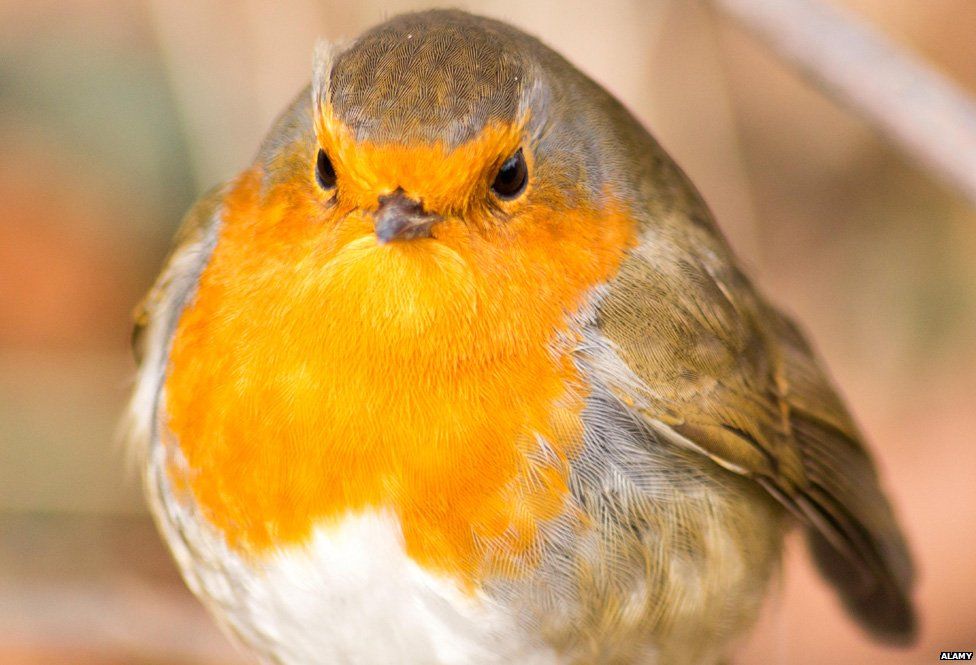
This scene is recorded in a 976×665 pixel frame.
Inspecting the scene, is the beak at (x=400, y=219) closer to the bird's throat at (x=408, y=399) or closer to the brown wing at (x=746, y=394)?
the bird's throat at (x=408, y=399)

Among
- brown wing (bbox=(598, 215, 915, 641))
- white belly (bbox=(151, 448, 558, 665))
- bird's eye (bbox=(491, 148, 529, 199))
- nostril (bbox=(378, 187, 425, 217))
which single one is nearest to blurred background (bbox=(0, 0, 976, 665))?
brown wing (bbox=(598, 215, 915, 641))

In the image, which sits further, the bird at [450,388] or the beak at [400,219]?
the bird at [450,388]

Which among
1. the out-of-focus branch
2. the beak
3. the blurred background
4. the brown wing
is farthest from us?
the blurred background

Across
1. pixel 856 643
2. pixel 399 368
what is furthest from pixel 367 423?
pixel 856 643

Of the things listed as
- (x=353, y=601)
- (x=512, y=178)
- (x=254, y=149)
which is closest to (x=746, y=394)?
(x=512, y=178)

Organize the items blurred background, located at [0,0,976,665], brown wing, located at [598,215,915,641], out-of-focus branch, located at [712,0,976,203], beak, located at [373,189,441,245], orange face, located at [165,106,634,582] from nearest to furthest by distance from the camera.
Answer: beak, located at [373,189,441,245], orange face, located at [165,106,634,582], out-of-focus branch, located at [712,0,976,203], brown wing, located at [598,215,915,641], blurred background, located at [0,0,976,665]

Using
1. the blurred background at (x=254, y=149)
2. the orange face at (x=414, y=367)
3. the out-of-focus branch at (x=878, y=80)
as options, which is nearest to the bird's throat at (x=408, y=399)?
the orange face at (x=414, y=367)

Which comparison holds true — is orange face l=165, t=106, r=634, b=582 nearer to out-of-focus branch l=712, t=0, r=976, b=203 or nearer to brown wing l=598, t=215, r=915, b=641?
brown wing l=598, t=215, r=915, b=641

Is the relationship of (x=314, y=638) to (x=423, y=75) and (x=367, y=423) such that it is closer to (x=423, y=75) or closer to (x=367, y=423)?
(x=367, y=423)

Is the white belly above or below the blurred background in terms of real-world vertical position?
below
